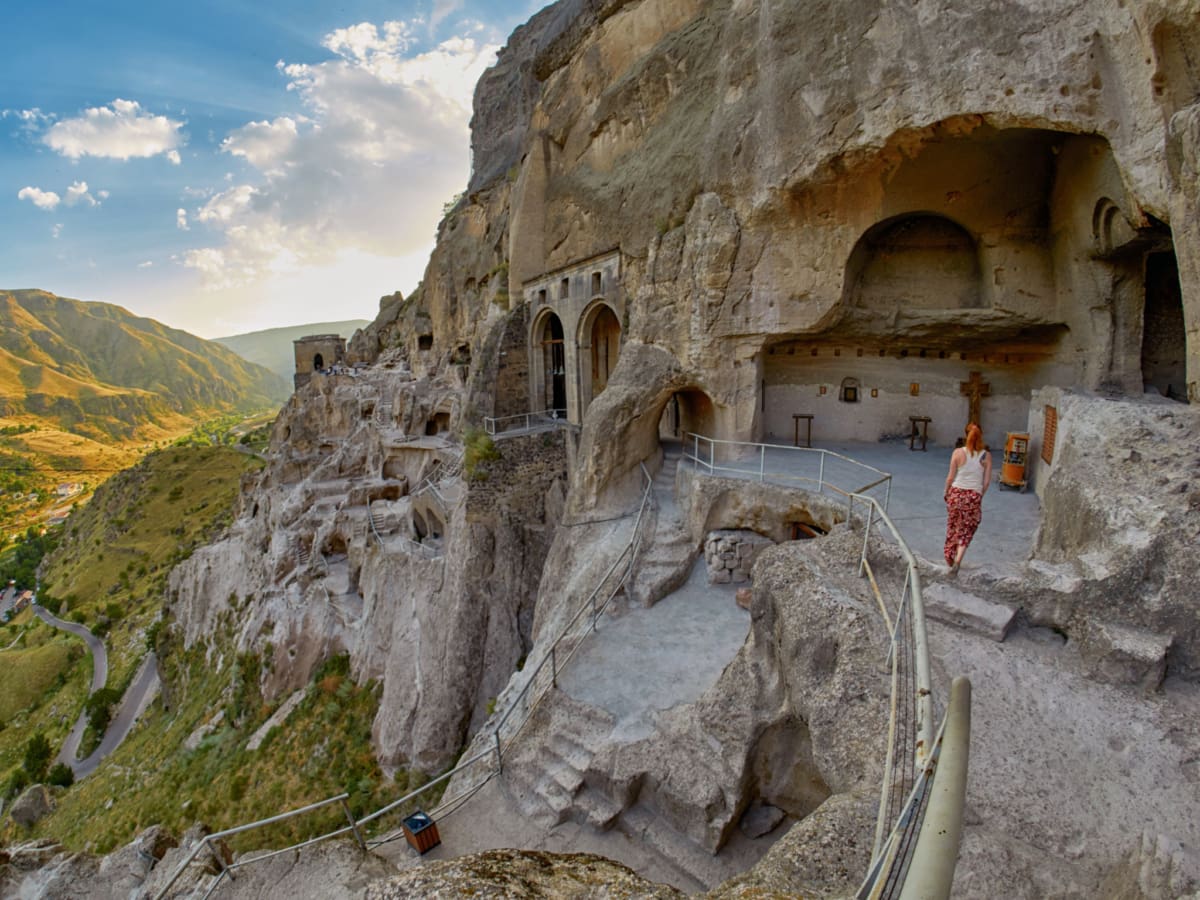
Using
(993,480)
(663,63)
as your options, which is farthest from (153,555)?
(993,480)

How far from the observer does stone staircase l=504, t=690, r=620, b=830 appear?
598cm

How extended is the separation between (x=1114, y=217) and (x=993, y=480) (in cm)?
421

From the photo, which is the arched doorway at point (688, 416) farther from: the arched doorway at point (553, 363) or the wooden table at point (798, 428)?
the arched doorway at point (553, 363)

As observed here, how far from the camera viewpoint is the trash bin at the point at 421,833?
5.65 meters

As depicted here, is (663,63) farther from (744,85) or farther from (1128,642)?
(1128,642)

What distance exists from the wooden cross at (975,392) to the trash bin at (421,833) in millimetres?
12570

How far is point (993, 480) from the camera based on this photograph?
30.4 ft

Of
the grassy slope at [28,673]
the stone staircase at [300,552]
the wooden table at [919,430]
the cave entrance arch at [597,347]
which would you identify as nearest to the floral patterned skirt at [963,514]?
the wooden table at [919,430]

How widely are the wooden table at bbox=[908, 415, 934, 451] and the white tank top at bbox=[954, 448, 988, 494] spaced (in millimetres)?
7748

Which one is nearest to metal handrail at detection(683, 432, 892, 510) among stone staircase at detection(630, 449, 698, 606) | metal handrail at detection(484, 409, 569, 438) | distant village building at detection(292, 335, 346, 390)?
stone staircase at detection(630, 449, 698, 606)

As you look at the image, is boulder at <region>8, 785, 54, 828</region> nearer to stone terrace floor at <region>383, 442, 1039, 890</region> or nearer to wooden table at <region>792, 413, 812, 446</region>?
stone terrace floor at <region>383, 442, 1039, 890</region>

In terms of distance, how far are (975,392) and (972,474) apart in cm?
845

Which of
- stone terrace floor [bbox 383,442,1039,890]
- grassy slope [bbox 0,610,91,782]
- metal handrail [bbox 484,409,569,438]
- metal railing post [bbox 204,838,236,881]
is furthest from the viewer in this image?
grassy slope [bbox 0,610,91,782]

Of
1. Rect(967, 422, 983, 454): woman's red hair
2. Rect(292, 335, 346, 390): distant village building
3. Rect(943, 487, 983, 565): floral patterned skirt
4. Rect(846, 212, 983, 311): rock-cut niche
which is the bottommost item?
Rect(943, 487, 983, 565): floral patterned skirt
